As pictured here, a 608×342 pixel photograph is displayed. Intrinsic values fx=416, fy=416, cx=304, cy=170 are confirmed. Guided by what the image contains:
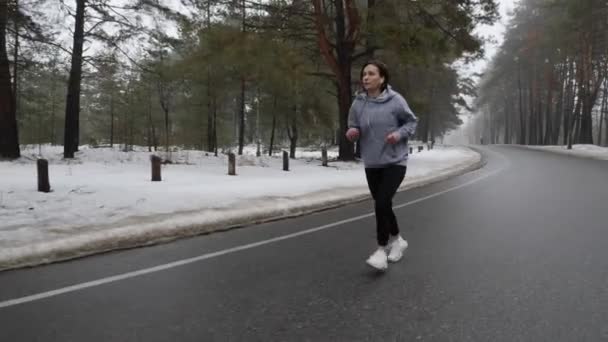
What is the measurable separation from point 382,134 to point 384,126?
0.08 meters

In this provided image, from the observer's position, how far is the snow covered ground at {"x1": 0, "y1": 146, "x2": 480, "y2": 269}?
5.10m

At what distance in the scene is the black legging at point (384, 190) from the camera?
4188 millimetres

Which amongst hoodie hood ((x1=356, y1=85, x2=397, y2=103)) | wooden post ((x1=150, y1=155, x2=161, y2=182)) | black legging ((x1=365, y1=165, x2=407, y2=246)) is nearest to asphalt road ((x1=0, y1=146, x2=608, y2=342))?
black legging ((x1=365, y1=165, x2=407, y2=246))

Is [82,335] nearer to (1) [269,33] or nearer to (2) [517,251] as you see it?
(2) [517,251]

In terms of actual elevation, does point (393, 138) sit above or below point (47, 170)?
above

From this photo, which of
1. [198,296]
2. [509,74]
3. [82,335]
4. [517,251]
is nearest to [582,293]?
[517,251]

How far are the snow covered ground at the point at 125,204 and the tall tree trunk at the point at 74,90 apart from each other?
1824mm

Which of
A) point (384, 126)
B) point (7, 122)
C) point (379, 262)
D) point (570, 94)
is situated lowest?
point (379, 262)

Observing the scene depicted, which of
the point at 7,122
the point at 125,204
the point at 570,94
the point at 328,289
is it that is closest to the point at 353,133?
the point at 328,289

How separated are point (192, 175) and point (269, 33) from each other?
249 inches

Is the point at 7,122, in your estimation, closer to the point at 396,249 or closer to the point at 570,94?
the point at 396,249

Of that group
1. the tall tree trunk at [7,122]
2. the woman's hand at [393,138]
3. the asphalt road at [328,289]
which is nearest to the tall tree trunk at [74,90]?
the tall tree trunk at [7,122]

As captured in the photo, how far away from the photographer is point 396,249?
452cm

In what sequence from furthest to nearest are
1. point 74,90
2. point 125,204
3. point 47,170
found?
point 74,90, point 47,170, point 125,204
